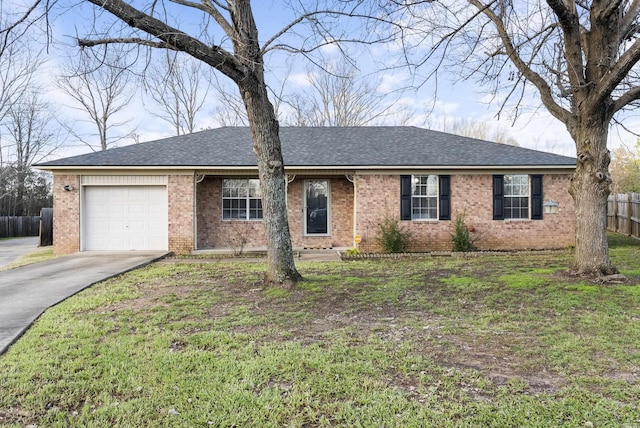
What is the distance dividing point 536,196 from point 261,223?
8957mm

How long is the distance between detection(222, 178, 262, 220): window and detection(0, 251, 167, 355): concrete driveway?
2562 millimetres

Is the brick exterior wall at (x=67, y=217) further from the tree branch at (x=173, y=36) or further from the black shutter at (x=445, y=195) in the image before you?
the black shutter at (x=445, y=195)

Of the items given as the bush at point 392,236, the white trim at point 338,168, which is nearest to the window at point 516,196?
the white trim at point 338,168

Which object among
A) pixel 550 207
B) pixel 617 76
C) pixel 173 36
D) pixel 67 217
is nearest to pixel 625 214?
pixel 550 207

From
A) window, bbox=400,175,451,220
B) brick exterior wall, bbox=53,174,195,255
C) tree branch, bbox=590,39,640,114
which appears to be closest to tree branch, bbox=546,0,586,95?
tree branch, bbox=590,39,640,114

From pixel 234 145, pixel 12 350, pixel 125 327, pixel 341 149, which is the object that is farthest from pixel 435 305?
pixel 234 145

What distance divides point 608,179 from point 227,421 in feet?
25.5

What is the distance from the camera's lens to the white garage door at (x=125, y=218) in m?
12.2

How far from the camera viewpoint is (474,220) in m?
12.4

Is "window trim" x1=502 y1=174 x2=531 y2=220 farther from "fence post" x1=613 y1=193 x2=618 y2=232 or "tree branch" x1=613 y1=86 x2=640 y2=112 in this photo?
"fence post" x1=613 y1=193 x2=618 y2=232

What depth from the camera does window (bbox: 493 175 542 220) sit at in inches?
489

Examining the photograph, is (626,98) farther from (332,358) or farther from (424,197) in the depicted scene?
(332,358)

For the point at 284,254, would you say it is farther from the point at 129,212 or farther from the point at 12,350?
the point at 129,212

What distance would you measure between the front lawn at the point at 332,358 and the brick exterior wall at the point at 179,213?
17.1ft
